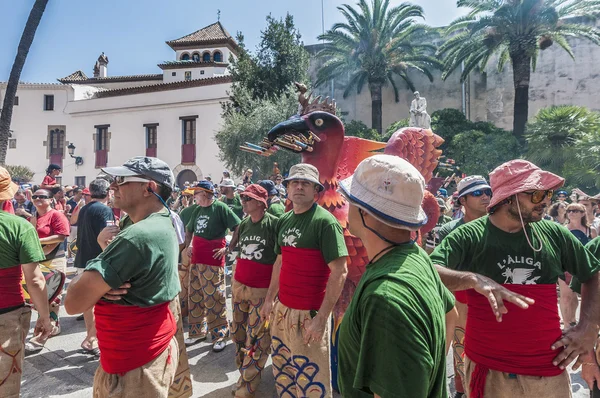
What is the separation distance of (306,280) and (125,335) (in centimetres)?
141

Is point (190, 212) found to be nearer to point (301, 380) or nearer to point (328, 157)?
point (328, 157)

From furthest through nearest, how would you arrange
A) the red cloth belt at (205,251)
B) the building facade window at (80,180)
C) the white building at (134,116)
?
the building facade window at (80,180) < the white building at (134,116) < the red cloth belt at (205,251)

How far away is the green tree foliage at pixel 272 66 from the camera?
834 inches

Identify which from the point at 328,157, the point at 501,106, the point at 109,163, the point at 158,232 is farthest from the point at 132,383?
the point at 109,163

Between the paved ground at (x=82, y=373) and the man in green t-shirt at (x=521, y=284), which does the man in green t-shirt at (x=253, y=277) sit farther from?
the man in green t-shirt at (x=521, y=284)

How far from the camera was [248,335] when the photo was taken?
4.00m

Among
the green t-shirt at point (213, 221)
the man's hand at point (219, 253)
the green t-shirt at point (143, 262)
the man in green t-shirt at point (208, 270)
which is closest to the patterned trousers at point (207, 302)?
the man in green t-shirt at point (208, 270)

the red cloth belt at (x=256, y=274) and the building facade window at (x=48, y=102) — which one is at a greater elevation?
the building facade window at (x=48, y=102)

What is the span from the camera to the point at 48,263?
497 centimetres

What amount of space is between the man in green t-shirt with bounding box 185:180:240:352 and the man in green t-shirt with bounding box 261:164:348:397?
187cm

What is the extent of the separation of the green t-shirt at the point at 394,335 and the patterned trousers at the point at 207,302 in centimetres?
387

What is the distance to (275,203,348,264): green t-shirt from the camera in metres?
3.12

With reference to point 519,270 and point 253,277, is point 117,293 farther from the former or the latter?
point 253,277

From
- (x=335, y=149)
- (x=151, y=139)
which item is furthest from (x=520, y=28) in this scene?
(x=151, y=139)
